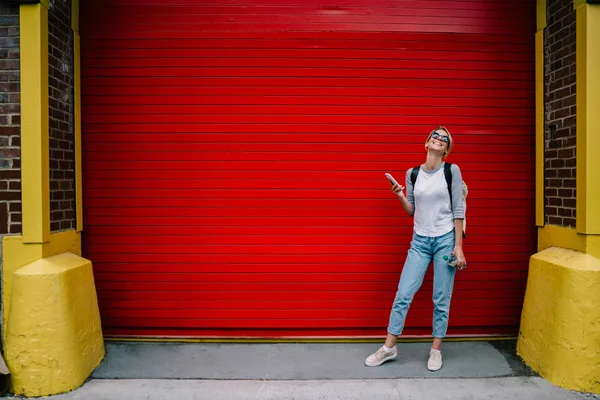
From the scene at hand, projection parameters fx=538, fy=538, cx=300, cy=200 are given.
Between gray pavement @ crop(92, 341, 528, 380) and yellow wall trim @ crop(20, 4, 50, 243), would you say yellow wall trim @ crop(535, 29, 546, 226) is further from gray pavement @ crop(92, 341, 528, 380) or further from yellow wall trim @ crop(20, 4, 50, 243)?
yellow wall trim @ crop(20, 4, 50, 243)

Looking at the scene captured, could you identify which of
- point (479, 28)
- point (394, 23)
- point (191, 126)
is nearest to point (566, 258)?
point (479, 28)

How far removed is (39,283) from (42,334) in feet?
1.31

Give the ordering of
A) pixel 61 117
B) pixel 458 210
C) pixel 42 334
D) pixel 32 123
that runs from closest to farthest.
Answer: pixel 42 334
pixel 32 123
pixel 458 210
pixel 61 117

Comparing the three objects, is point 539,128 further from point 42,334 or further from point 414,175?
point 42,334

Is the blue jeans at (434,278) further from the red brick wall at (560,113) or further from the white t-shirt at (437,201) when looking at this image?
the red brick wall at (560,113)

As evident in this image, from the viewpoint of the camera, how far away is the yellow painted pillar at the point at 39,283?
166 inches

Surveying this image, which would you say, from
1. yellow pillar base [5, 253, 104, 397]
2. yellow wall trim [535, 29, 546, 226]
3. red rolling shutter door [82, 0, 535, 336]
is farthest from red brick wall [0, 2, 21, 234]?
yellow wall trim [535, 29, 546, 226]

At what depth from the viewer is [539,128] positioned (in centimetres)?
511

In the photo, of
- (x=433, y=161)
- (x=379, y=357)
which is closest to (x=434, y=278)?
(x=379, y=357)

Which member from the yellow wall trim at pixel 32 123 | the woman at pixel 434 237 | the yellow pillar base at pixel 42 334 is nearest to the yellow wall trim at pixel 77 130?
the yellow wall trim at pixel 32 123

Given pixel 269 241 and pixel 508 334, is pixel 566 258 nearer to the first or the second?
pixel 508 334

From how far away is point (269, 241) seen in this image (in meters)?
5.20

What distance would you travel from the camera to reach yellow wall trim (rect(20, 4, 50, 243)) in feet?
14.4

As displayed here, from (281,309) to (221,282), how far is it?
2.09 feet
